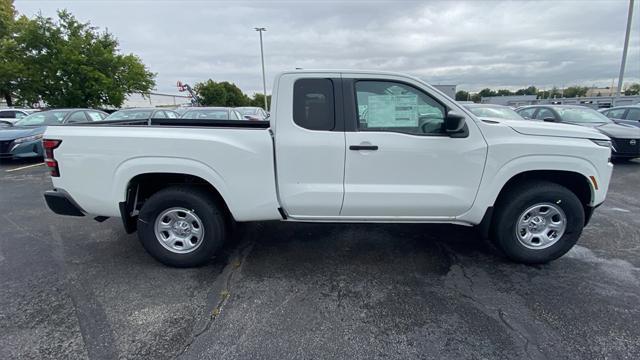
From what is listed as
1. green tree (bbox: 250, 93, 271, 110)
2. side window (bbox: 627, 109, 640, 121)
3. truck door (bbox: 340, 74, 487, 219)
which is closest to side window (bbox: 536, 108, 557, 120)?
side window (bbox: 627, 109, 640, 121)

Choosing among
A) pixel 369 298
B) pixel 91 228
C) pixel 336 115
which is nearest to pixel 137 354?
pixel 369 298

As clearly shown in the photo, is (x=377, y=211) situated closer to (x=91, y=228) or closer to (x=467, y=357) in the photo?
(x=467, y=357)

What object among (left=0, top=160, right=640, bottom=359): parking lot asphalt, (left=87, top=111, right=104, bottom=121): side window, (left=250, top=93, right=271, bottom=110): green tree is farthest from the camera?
(left=250, top=93, right=271, bottom=110): green tree

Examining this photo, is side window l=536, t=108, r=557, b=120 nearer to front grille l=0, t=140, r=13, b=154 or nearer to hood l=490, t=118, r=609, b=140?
hood l=490, t=118, r=609, b=140

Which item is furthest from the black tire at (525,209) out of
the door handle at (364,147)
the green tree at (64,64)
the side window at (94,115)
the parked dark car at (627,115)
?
the green tree at (64,64)

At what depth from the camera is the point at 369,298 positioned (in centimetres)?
287

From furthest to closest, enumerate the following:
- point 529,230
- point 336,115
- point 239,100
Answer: point 239,100
point 529,230
point 336,115

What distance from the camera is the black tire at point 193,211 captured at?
3.21 meters

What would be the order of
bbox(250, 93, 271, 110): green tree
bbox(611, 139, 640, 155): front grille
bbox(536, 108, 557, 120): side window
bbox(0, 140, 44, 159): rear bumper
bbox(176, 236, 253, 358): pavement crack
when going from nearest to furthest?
1. bbox(176, 236, 253, 358): pavement crack
2. bbox(611, 139, 640, 155): front grille
3. bbox(0, 140, 44, 159): rear bumper
4. bbox(536, 108, 557, 120): side window
5. bbox(250, 93, 271, 110): green tree

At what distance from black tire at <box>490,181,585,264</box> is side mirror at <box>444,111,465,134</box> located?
3.11ft

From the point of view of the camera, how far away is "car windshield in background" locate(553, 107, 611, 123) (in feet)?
29.6

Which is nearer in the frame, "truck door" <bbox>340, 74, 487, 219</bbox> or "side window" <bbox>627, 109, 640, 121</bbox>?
"truck door" <bbox>340, 74, 487, 219</bbox>

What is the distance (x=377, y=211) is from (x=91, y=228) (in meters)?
3.97

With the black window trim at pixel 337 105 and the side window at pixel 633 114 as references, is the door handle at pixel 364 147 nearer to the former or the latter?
the black window trim at pixel 337 105
